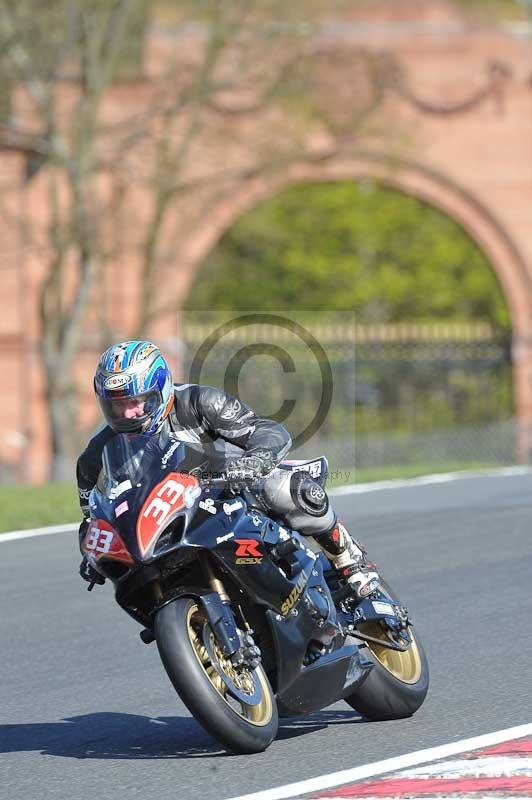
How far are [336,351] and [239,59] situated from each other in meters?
4.88

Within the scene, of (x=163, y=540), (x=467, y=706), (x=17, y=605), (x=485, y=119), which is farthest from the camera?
(x=485, y=119)

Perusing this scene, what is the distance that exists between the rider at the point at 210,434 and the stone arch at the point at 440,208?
2188 centimetres

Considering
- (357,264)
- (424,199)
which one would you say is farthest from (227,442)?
(357,264)

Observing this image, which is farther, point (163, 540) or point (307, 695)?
point (307, 695)

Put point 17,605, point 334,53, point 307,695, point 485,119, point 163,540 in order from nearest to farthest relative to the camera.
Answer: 1. point 163,540
2. point 307,695
3. point 17,605
4. point 334,53
5. point 485,119

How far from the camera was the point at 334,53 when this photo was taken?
26.7 m

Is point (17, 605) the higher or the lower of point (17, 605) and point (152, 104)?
the lower

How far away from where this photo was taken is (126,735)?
6516 millimetres

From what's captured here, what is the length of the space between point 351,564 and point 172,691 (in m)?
1.24

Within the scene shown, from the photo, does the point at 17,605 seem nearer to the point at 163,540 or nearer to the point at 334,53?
the point at 163,540

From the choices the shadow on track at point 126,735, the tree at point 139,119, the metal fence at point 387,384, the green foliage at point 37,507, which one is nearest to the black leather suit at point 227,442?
the shadow on track at point 126,735

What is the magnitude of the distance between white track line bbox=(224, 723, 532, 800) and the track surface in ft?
0.26

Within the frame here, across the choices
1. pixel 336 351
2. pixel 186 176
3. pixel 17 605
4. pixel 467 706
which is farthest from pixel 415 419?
pixel 467 706

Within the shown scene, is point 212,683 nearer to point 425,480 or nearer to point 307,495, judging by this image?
point 307,495
